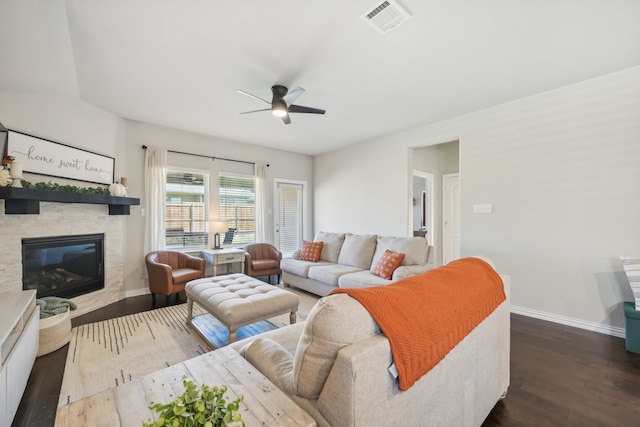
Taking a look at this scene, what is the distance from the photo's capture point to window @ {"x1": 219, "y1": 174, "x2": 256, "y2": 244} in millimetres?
5309

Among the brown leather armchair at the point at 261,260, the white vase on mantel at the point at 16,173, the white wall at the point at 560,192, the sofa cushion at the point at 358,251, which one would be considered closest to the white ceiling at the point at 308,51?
the white wall at the point at 560,192

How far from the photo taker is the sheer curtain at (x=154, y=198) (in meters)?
4.33

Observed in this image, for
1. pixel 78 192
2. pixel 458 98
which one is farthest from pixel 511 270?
pixel 78 192

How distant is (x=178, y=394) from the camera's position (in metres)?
1.00

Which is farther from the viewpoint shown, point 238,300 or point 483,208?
point 483,208

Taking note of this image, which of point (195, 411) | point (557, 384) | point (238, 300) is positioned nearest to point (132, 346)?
point (238, 300)

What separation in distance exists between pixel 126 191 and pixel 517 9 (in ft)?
15.8

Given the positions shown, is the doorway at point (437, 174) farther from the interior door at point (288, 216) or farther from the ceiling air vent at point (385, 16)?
the ceiling air vent at point (385, 16)

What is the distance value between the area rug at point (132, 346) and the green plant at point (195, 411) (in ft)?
6.40

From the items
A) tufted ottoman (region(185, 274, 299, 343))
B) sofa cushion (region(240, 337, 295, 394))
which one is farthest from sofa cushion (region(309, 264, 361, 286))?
sofa cushion (region(240, 337, 295, 394))

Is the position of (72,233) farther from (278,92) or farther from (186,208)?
(278,92)

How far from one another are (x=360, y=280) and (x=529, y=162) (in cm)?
253

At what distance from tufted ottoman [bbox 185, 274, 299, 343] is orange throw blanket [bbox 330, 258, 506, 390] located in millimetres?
1607

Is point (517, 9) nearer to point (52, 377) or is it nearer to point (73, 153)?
point (52, 377)
